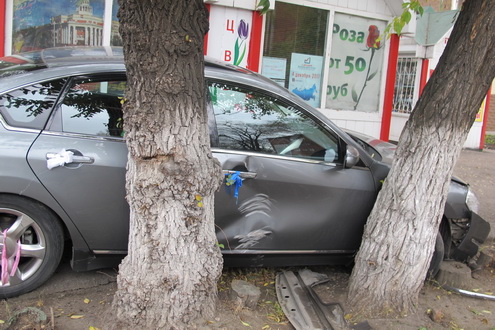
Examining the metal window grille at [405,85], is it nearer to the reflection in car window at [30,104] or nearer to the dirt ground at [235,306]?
the dirt ground at [235,306]

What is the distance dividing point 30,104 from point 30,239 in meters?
0.92

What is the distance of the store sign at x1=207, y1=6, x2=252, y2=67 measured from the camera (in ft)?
25.2

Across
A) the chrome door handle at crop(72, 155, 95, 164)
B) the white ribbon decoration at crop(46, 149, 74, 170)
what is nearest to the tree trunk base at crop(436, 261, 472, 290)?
the chrome door handle at crop(72, 155, 95, 164)

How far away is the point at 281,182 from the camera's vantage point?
12.6 ft

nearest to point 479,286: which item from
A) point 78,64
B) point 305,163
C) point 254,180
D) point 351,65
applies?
point 305,163

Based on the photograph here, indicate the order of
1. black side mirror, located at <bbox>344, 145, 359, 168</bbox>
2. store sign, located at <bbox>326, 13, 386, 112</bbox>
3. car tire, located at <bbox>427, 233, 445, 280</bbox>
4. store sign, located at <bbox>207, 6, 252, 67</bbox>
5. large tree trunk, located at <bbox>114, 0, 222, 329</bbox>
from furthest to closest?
store sign, located at <bbox>326, 13, 386, 112</bbox>
store sign, located at <bbox>207, 6, 252, 67</bbox>
car tire, located at <bbox>427, 233, 445, 280</bbox>
black side mirror, located at <bbox>344, 145, 359, 168</bbox>
large tree trunk, located at <bbox>114, 0, 222, 329</bbox>

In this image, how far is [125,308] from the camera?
3.13 m

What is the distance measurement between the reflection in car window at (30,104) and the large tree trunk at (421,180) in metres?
2.43

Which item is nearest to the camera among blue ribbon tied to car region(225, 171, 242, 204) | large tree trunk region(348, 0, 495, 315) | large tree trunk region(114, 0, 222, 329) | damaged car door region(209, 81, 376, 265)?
large tree trunk region(114, 0, 222, 329)

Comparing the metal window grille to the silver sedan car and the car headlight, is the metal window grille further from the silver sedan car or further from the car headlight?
the silver sedan car

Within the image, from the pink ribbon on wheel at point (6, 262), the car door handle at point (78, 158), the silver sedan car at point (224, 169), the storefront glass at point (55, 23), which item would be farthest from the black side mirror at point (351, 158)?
the storefront glass at point (55, 23)

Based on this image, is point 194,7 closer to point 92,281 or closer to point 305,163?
point 305,163

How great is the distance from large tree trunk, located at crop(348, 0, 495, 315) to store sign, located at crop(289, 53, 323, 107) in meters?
5.07

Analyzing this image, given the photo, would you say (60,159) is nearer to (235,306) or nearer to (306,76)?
(235,306)
